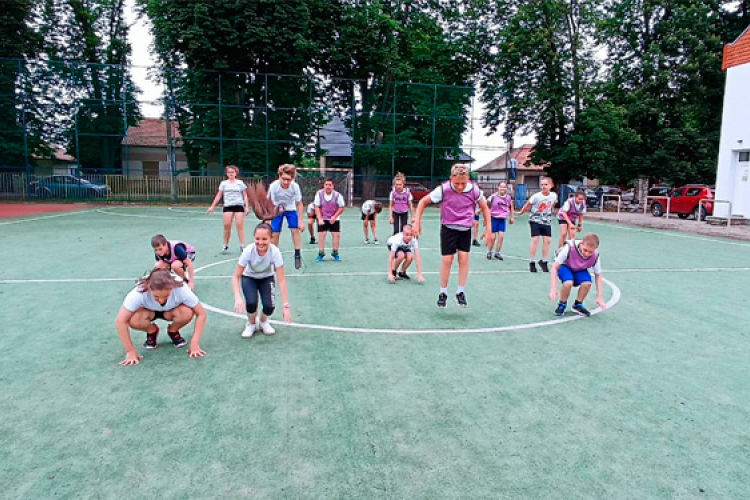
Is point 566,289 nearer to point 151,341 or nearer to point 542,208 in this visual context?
point 542,208

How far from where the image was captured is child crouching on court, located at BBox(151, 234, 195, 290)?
234 inches

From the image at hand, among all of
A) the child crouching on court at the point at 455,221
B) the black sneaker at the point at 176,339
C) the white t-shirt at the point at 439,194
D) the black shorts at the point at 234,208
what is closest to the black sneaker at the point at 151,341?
the black sneaker at the point at 176,339

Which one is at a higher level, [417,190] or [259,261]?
[417,190]

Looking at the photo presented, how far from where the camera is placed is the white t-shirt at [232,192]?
34.4 ft

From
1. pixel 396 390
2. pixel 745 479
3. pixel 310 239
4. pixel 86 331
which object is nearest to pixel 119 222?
pixel 310 239

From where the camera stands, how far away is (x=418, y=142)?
102ft

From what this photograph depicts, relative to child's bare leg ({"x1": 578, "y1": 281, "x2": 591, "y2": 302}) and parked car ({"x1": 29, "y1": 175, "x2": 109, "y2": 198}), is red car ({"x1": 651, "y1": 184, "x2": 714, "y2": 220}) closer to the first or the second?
child's bare leg ({"x1": 578, "y1": 281, "x2": 591, "y2": 302})

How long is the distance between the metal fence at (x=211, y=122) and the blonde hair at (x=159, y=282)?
2543cm

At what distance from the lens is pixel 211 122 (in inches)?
1152

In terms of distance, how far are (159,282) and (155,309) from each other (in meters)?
0.51

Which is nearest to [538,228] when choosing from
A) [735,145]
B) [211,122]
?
[735,145]

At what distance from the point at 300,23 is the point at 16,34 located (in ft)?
57.4

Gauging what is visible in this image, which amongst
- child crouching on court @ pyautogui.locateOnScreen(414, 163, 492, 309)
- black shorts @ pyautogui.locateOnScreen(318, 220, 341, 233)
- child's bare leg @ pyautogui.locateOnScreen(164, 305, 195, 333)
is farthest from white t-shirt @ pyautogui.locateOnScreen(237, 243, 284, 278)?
black shorts @ pyautogui.locateOnScreen(318, 220, 341, 233)

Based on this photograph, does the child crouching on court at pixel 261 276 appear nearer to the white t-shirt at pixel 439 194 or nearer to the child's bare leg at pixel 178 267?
the child's bare leg at pixel 178 267
